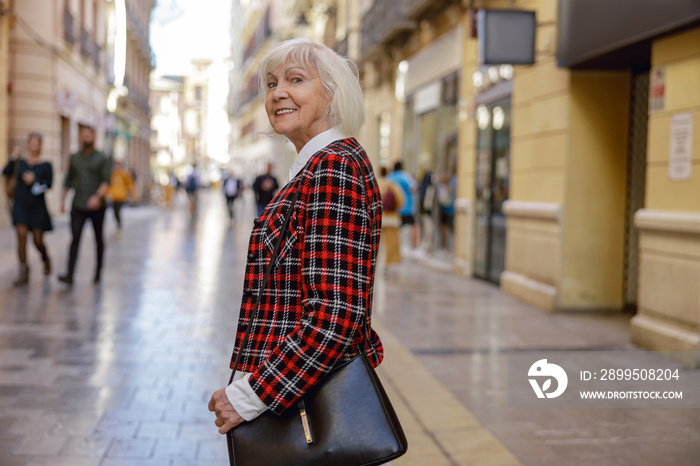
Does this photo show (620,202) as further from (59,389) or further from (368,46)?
(368,46)

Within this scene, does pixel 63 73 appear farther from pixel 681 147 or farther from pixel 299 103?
pixel 299 103

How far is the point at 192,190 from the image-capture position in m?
24.9

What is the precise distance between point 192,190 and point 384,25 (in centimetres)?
988

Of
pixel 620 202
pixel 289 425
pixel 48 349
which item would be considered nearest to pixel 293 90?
pixel 289 425

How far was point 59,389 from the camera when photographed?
16.4 feet

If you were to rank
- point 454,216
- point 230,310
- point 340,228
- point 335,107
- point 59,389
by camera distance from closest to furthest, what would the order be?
point 340,228 < point 335,107 < point 59,389 < point 230,310 < point 454,216

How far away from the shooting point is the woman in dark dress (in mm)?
9391

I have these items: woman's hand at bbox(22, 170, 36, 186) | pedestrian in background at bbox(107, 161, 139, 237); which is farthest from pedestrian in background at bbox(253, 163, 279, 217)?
woman's hand at bbox(22, 170, 36, 186)

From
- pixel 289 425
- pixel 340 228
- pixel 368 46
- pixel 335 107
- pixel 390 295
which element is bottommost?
pixel 390 295

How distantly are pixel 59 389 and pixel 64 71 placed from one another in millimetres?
19393

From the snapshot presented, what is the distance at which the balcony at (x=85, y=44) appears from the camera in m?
25.1

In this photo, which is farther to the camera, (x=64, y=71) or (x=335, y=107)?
(x=64, y=71)

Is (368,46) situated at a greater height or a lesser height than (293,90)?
greater

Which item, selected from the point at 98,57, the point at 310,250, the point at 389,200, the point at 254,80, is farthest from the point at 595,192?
the point at 254,80
